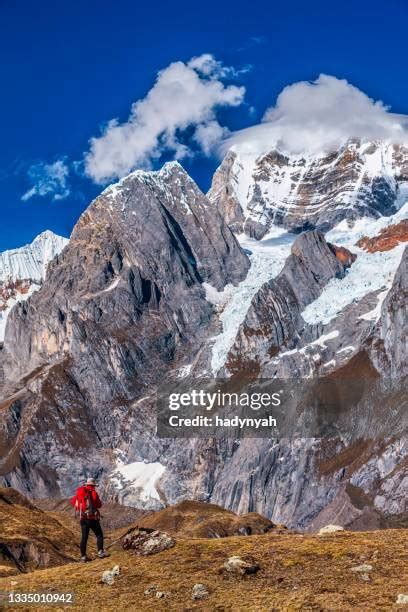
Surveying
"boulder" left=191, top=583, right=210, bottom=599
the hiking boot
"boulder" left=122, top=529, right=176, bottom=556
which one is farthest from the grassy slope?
the hiking boot

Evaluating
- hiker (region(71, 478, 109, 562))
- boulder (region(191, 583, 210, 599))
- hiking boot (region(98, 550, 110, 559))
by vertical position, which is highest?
hiker (region(71, 478, 109, 562))

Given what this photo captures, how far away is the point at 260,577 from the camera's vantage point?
4534 centimetres

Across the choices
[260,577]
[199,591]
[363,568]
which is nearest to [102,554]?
[199,591]

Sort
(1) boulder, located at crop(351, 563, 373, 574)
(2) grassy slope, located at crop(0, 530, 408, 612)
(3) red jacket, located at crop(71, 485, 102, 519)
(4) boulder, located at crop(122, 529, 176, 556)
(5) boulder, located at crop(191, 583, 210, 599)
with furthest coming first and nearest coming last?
(4) boulder, located at crop(122, 529, 176, 556) → (3) red jacket, located at crop(71, 485, 102, 519) → (1) boulder, located at crop(351, 563, 373, 574) → (5) boulder, located at crop(191, 583, 210, 599) → (2) grassy slope, located at crop(0, 530, 408, 612)

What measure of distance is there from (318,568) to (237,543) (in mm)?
8618

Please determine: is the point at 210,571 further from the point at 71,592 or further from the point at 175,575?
the point at 71,592

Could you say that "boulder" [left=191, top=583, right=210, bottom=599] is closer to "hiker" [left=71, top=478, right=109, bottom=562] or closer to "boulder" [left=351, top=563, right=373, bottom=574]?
"boulder" [left=351, top=563, right=373, bottom=574]

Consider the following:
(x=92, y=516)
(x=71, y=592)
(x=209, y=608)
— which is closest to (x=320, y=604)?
(x=209, y=608)

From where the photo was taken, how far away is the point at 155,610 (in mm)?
41594

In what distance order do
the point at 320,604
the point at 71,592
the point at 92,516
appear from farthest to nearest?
the point at 92,516 → the point at 71,592 → the point at 320,604

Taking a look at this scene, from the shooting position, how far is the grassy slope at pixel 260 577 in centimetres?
4125

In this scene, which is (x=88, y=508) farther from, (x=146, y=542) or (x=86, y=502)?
(x=146, y=542)

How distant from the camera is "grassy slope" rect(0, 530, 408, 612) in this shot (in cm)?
4125

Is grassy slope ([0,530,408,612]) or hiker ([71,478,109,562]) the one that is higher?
hiker ([71,478,109,562])
